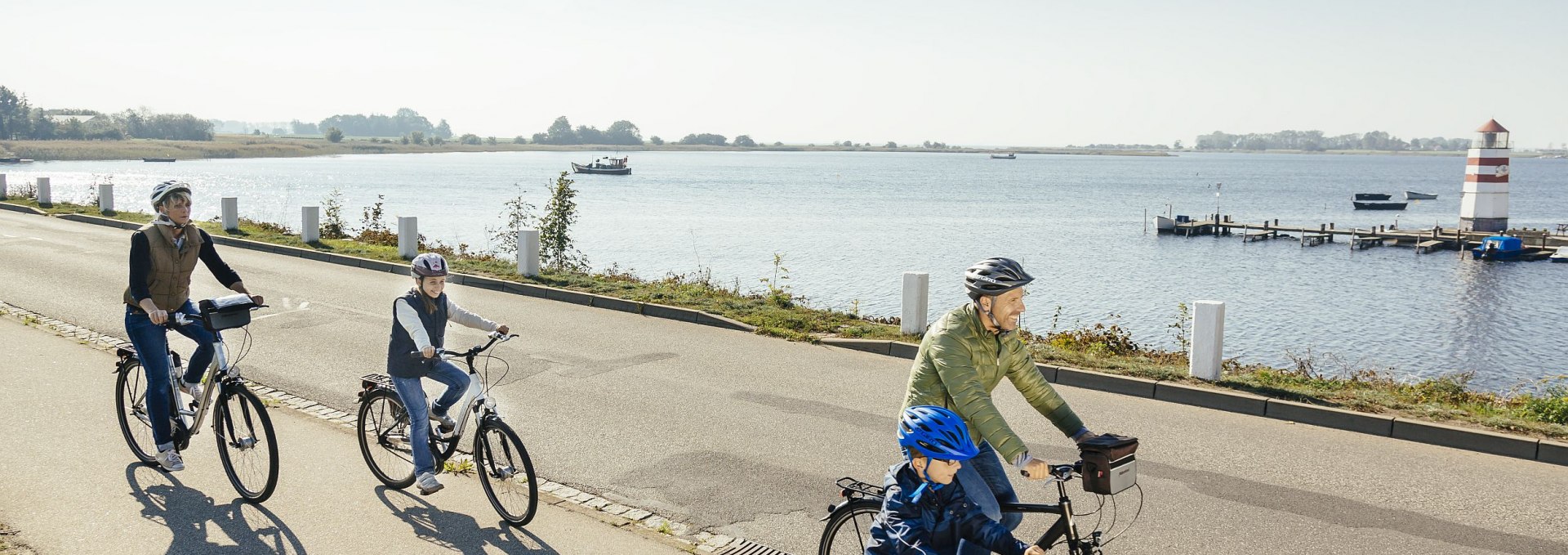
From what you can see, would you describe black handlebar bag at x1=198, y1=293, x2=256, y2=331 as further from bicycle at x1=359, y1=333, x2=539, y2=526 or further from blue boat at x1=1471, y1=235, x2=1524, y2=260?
blue boat at x1=1471, y1=235, x2=1524, y2=260

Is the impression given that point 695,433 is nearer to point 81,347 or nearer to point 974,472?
point 974,472

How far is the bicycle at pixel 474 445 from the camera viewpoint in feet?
19.8

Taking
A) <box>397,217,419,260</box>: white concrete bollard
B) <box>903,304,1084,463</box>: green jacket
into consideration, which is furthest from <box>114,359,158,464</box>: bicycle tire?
<box>397,217,419,260</box>: white concrete bollard

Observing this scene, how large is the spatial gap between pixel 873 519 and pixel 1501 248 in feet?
184

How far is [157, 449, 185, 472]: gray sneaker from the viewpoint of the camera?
6.73 m

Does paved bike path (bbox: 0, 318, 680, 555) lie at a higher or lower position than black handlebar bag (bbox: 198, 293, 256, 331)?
lower

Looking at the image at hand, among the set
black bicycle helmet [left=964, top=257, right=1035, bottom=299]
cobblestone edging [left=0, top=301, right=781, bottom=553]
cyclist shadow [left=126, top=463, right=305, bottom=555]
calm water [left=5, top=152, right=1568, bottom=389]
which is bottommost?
calm water [left=5, top=152, right=1568, bottom=389]

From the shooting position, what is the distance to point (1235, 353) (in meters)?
23.1

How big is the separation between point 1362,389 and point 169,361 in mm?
9731

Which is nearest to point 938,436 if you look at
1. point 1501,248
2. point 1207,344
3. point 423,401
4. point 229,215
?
point 423,401

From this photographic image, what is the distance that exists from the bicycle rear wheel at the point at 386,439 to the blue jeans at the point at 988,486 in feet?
12.1

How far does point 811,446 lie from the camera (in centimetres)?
812

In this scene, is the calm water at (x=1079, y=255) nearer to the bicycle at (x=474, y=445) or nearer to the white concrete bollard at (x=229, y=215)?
the white concrete bollard at (x=229, y=215)

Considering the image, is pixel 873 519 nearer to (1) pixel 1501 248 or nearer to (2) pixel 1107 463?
(2) pixel 1107 463
